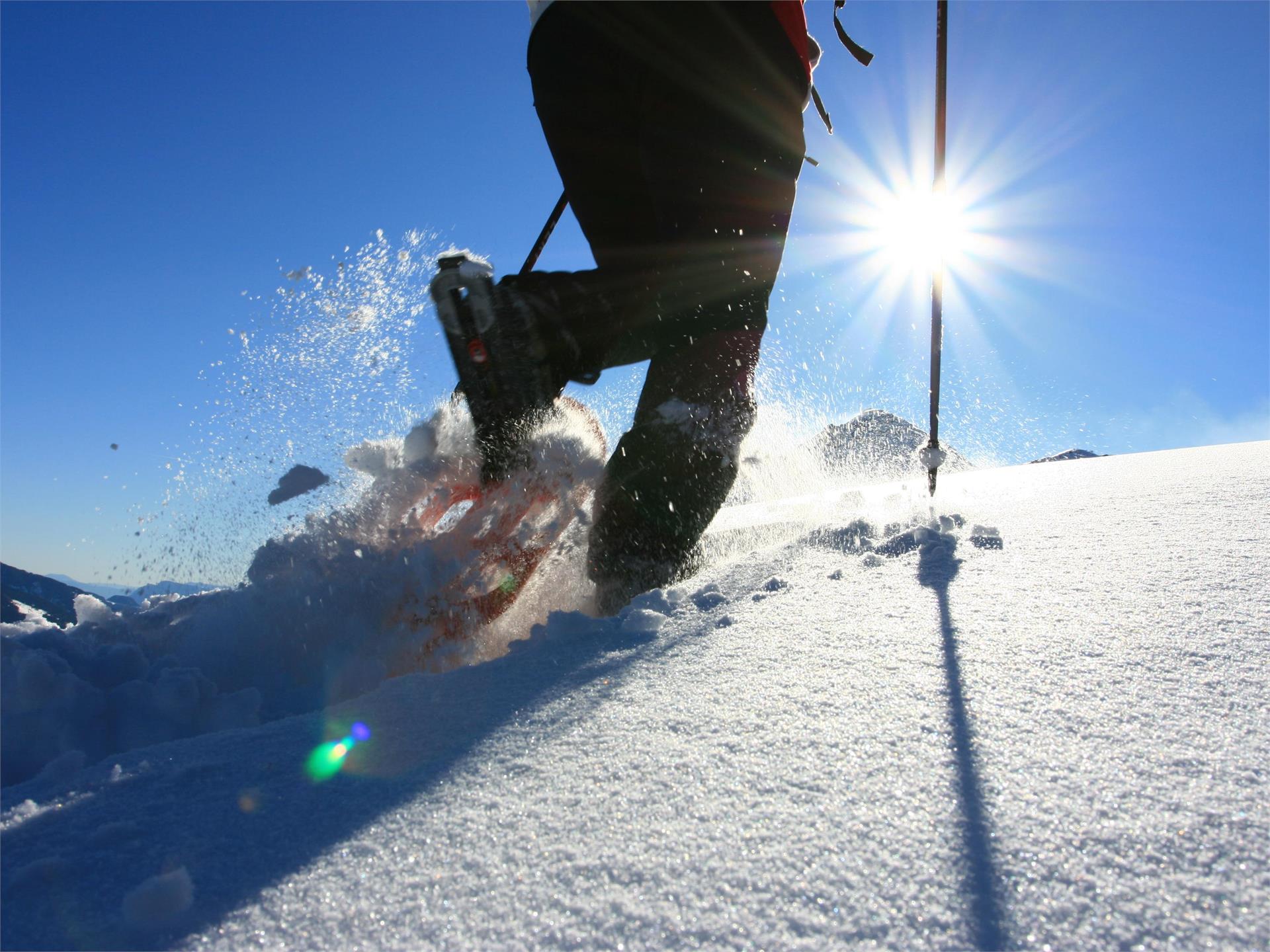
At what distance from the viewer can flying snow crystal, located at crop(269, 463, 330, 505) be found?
1.36 metres

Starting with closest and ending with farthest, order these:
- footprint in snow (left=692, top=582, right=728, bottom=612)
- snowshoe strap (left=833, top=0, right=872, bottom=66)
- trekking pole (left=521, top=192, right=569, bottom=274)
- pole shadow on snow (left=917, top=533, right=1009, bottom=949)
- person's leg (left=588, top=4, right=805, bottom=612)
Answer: pole shadow on snow (left=917, top=533, right=1009, bottom=949) < footprint in snow (left=692, top=582, right=728, bottom=612) < person's leg (left=588, top=4, right=805, bottom=612) < snowshoe strap (left=833, top=0, right=872, bottom=66) < trekking pole (left=521, top=192, right=569, bottom=274)

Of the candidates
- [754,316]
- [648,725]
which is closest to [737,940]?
[648,725]

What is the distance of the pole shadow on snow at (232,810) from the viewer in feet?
1.27

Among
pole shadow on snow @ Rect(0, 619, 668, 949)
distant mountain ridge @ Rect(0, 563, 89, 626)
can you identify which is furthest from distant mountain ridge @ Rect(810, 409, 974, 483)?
distant mountain ridge @ Rect(0, 563, 89, 626)

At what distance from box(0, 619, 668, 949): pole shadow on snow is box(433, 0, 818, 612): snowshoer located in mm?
614

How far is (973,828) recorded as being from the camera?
1.27 feet

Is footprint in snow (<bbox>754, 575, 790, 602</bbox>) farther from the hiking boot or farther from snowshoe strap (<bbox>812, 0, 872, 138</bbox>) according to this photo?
snowshoe strap (<bbox>812, 0, 872, 138</bbox>)

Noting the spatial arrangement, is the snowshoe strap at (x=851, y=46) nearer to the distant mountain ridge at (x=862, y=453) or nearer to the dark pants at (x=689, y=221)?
the dark pants at (x=689, y=221)

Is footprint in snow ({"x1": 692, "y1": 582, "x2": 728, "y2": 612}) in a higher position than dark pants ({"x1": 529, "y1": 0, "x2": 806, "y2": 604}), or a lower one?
lower

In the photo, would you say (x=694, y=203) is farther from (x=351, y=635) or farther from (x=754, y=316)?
(x=351, y=635)

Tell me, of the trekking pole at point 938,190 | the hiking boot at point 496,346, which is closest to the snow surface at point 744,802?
the hiking boot at point 496,346

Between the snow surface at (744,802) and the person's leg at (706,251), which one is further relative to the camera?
the person's leg at (706,251)

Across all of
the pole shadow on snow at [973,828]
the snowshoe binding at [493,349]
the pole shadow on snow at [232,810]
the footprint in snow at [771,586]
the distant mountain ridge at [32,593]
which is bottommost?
the distant mountain ridge at [32,593]

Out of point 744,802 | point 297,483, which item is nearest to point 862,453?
point 297,483
